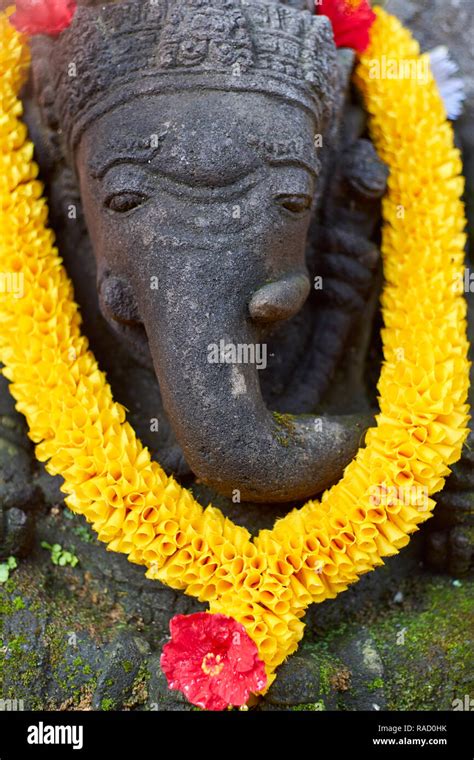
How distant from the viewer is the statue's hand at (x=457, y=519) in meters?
2.48

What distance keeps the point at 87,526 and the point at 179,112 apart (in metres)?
1.18

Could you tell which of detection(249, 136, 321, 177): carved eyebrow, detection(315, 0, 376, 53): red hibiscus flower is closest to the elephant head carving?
detection(249, 136, 321, 177): carved eyebrow

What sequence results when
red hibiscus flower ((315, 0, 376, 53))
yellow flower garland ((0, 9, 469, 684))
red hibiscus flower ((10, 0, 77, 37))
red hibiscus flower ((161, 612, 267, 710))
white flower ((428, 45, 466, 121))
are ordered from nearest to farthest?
1. red hibiscus flower ((161, 612, 267, 710))
2. yellow flower garland ((0, 9, 469, 684))
3. red hibiscus flower ((10, 0, 77, 37))
4. red hibiscus flower ((315, 0, 376, 53))
5. white flower ((428, 45, 466, 121))

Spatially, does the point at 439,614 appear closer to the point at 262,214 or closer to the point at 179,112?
the point at 262,214

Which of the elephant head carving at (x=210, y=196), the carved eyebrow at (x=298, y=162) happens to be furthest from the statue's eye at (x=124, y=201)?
the carved eyebrow at (x=298, y=162)

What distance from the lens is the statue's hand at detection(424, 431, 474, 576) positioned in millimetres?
2480

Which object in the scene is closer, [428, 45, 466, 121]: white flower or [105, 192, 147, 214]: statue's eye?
[105, 192, 147, 214]: statue's eye

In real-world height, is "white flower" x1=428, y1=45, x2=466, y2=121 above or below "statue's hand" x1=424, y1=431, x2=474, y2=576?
above

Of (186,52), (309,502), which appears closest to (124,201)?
(186,52)

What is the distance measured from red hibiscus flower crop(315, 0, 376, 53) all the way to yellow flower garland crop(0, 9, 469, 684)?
1.23 feet

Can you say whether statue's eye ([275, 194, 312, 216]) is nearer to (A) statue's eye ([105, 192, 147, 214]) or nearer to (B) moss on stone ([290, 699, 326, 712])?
(A) statue's eye ([105, 192, 147, 214])

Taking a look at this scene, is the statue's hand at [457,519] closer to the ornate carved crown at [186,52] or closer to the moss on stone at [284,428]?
the moss on stone at [284,428]

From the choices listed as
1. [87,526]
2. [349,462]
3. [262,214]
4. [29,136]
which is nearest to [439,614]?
[349,462]

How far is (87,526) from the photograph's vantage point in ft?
8.36
